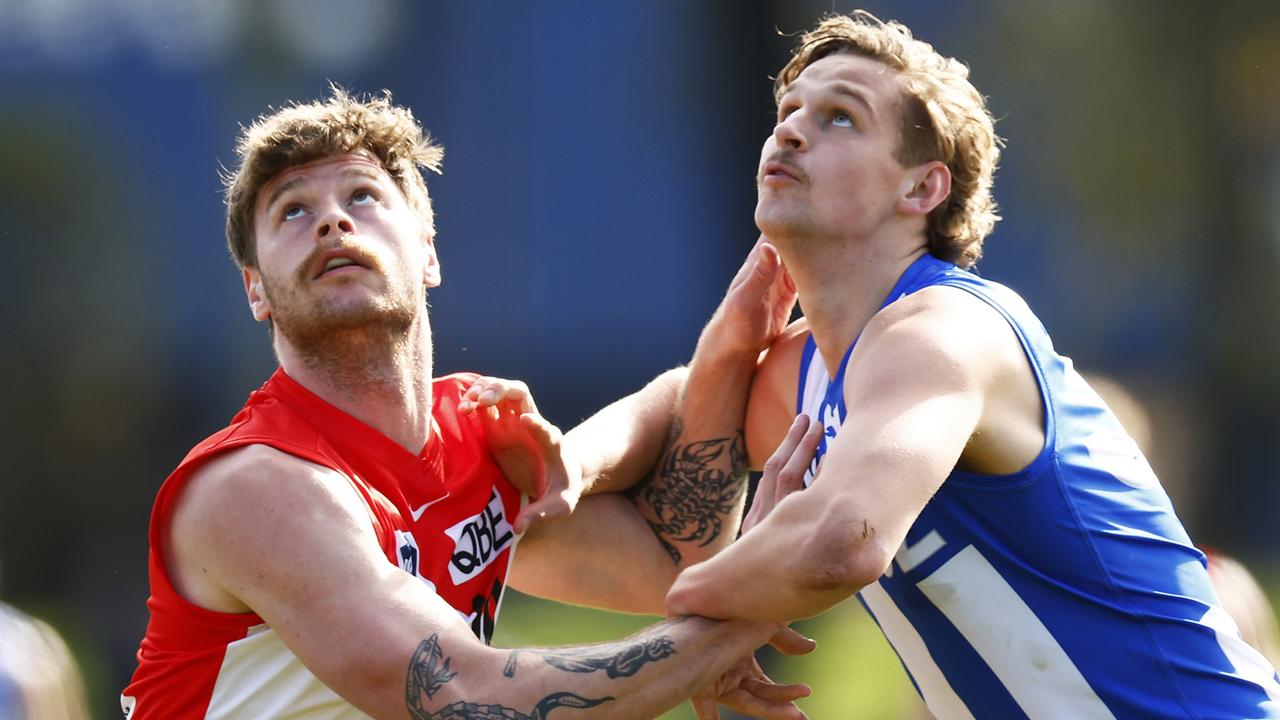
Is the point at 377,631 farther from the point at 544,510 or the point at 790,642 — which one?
the point at 790,642

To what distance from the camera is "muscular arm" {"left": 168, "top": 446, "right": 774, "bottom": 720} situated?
10.7 feet

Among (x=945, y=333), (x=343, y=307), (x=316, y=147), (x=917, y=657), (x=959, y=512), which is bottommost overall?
(x=917, y=657)

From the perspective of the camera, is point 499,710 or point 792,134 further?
point 792,134

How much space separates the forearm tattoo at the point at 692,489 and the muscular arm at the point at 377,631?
117 centimetres

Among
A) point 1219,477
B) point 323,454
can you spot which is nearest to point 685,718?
point 1219,477

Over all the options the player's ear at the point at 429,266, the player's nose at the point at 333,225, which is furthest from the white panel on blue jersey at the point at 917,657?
the player's nose at the point at 333,225

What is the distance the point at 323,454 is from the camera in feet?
11.8

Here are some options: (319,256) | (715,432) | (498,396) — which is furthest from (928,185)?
(319,256)

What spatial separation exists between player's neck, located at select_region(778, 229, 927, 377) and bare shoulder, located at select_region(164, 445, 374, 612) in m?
1.31

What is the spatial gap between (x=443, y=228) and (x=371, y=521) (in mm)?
5421

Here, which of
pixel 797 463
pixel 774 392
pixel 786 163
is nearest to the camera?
pixel 797 463

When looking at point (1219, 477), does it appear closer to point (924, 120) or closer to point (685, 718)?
point (685, 718)

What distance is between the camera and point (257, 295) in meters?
4.04

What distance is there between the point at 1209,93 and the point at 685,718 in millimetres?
5597
